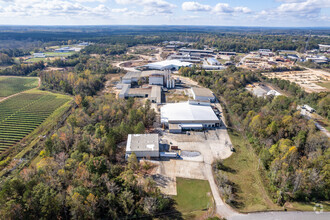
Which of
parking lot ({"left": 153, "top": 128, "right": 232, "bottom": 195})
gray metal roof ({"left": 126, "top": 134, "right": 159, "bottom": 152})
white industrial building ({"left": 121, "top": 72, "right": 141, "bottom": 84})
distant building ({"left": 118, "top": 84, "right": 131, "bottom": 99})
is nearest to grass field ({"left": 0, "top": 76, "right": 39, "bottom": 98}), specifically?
white industrial building ({"left": 121, "top": 72, "right": 141, "bottom": 84})

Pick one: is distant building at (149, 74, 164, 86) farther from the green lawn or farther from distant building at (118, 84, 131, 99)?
the green lawn

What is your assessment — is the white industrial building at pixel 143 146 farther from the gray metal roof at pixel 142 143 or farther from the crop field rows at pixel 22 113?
the crop field rows at pixel 22 113

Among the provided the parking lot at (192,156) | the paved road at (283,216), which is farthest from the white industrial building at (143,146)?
the paved road at (283,216)

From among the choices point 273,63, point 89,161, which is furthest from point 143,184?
point 273,63

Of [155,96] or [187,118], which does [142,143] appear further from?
[155,96]

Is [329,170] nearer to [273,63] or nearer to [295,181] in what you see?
[295,181]

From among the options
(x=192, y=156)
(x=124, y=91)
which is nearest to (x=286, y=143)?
(x=192, y=156)
